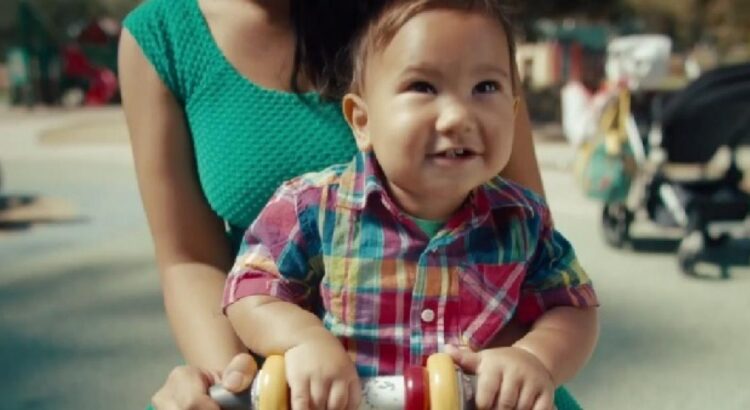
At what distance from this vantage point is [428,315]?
1.18 m

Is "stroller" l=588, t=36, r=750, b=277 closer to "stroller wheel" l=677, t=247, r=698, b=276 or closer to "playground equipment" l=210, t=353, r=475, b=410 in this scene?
"stroller wheel" l=677, t=247, r=698, b=276

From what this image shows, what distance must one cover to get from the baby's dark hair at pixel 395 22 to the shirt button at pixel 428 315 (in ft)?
0.91

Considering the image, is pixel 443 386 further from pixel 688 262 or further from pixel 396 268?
pixel 688 262

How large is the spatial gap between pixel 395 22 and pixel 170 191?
1.55 ft

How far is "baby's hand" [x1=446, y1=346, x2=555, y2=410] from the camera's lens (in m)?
1.01

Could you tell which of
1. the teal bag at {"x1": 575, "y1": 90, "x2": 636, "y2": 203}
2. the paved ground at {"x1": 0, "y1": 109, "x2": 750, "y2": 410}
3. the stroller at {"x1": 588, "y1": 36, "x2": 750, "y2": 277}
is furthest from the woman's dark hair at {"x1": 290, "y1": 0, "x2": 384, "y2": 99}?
the teal bag at {"x1": 575, "y1": 90, "x2": 636, "y2": 203}

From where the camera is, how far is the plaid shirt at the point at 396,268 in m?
1.18

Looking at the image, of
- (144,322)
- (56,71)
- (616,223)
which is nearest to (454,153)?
(144,322)

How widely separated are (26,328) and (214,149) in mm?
2983

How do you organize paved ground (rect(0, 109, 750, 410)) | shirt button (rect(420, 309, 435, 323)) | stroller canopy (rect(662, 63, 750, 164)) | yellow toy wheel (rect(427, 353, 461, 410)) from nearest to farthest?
1. yellow toy wheel (rect(427, 353, 461, 410))
2. shirt button (rect(420, 309, 435, 323))
3. paved ground (rect(0, 109, 750, 410))
4. stroller canopy (rect(662, 63, 750, 164))

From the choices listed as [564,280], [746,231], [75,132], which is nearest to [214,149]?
[564,280]

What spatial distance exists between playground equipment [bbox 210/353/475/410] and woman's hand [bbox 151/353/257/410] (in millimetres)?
10

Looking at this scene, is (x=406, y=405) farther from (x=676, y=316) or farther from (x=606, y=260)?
(x=606, y=260)

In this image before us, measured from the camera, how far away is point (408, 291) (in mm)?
1180
